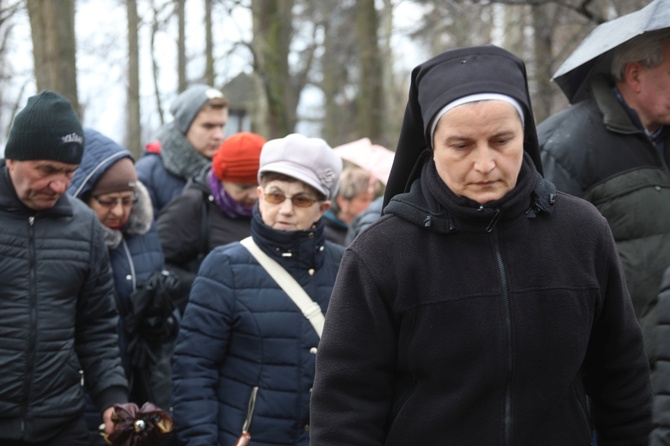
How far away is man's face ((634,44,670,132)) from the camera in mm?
4031

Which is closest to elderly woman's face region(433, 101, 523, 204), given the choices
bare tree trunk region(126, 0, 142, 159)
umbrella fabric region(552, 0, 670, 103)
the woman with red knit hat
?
umbrella fabric region(552, 0, 670, 103)

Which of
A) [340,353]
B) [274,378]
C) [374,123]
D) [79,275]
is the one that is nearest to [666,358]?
[340,353]

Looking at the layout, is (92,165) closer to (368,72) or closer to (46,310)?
(46,310)

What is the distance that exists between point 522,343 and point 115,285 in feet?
9.96

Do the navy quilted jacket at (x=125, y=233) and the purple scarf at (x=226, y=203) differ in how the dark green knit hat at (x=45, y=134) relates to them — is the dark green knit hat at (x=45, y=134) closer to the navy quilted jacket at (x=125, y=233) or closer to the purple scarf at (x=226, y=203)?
the navy quilted jacket at (x=125, y=233)

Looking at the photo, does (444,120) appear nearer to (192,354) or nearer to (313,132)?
(192,354)

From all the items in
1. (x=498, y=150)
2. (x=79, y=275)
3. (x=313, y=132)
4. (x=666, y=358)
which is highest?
(x=498, y=150)

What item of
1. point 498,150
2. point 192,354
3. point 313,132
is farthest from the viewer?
point 313,132

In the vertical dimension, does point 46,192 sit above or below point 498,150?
below

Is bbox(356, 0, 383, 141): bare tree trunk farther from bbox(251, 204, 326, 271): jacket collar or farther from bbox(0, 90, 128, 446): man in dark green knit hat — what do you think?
bbox(251, 204, 326, 271): jacket collar

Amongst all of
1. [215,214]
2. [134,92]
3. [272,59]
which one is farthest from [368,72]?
[215,214]

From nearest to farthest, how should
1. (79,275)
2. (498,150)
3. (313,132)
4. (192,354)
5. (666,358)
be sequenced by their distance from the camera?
1. (666,358)
2. (498,150)
3. (192,354)
4. (79,275)
5. (313,132)

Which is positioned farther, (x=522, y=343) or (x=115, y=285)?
(x=115, y=285)

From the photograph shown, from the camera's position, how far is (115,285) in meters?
5.32
